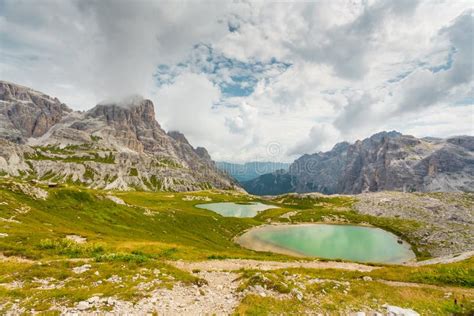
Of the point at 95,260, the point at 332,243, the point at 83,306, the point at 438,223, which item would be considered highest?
the point at 83,306

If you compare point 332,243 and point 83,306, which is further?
point 332,243

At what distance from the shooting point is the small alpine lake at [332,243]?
94375mm

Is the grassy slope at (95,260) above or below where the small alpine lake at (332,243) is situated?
above

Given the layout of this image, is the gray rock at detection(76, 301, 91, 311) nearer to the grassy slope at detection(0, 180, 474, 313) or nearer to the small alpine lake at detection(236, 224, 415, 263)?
the grassy slope at detection(0, 180, 474, 313)

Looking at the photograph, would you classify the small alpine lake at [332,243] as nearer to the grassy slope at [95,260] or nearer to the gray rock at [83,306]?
the grassy slope at [95,260]

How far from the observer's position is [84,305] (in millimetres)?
15477

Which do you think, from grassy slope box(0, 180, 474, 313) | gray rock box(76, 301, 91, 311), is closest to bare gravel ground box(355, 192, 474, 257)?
grassy slope box(0, 180, 474, 313)

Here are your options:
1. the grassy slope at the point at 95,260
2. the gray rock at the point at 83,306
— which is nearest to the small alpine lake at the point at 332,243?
the grassy slope at the point at 95,260

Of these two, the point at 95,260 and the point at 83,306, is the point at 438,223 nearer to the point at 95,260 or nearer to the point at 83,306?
the point at 95,260

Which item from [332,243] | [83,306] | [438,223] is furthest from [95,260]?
[438,223]

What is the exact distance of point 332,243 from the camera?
111 m

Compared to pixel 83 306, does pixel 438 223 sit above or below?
below

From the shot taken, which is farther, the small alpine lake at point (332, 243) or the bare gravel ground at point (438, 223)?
the bare gravel ground at point (438, 223)

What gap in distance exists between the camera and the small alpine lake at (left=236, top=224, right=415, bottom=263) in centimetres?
9438
